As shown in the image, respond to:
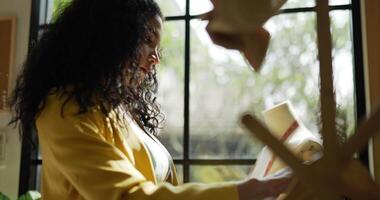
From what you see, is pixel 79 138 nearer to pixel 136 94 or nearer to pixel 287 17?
pixel 136 94

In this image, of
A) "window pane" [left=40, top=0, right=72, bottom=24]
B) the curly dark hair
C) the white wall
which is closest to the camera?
the curly dark hair

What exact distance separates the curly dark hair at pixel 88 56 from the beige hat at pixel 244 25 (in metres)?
0.39

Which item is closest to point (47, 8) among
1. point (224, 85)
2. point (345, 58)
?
point (224, 85)

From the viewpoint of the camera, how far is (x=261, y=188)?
0.49 meters

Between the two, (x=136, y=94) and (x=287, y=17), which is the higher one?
(x=287, y=17)

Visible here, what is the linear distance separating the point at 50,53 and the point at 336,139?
0.60 meters

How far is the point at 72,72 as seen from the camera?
74 cm

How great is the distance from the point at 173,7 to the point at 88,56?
125cm

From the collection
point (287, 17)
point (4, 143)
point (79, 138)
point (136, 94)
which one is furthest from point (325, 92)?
point (4, 143)

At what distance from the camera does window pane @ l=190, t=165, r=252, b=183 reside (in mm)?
1760

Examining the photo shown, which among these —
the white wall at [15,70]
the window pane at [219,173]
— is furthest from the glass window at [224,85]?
the white wall at [15,70]

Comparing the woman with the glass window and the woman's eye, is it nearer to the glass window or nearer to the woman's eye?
the woman's eye

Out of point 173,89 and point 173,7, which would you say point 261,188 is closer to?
point 173,89

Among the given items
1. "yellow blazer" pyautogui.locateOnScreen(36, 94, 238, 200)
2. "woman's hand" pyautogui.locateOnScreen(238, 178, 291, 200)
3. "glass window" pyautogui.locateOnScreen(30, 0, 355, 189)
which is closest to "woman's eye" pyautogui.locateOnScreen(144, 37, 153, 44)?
"yellow blazer" pyautogui.locateOnScreen(36, 94, 238, 200)
